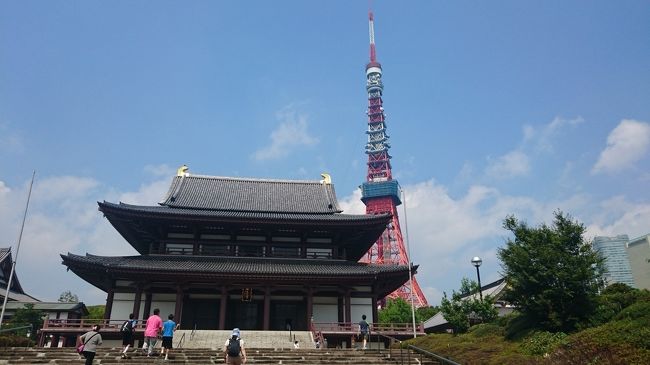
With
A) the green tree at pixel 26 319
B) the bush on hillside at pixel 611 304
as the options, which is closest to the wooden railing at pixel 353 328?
the bush on hillside at pixel 611 304

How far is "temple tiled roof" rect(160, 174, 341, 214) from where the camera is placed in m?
37.2

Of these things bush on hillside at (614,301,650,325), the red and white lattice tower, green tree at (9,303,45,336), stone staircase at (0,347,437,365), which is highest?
the red and white lattice tower

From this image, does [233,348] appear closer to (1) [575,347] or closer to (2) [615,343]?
(1) [575,347]

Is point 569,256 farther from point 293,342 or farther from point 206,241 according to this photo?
point 206,241

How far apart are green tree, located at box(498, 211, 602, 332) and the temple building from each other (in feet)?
35.5

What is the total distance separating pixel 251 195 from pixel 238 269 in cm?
1175

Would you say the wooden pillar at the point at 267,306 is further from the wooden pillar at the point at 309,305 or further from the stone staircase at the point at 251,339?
the wooden pillar at the point at 309,305

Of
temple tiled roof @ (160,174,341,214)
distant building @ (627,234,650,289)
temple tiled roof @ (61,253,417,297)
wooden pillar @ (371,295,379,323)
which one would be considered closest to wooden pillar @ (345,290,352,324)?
temple tiled roof @ (61,253,417,297)

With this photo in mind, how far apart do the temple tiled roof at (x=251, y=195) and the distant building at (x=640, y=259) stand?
23562mm

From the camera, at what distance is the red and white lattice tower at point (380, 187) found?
91.5 meters

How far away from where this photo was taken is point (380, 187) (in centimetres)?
10356

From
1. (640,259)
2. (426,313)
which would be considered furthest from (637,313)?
(426,313)

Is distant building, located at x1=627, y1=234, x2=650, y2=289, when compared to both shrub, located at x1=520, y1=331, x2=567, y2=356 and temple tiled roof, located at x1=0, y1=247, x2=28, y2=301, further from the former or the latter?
temple tiled roof, located at x1=0, y1=247, x2=28, y2=301

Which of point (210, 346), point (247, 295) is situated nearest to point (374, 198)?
point (247, 295)
